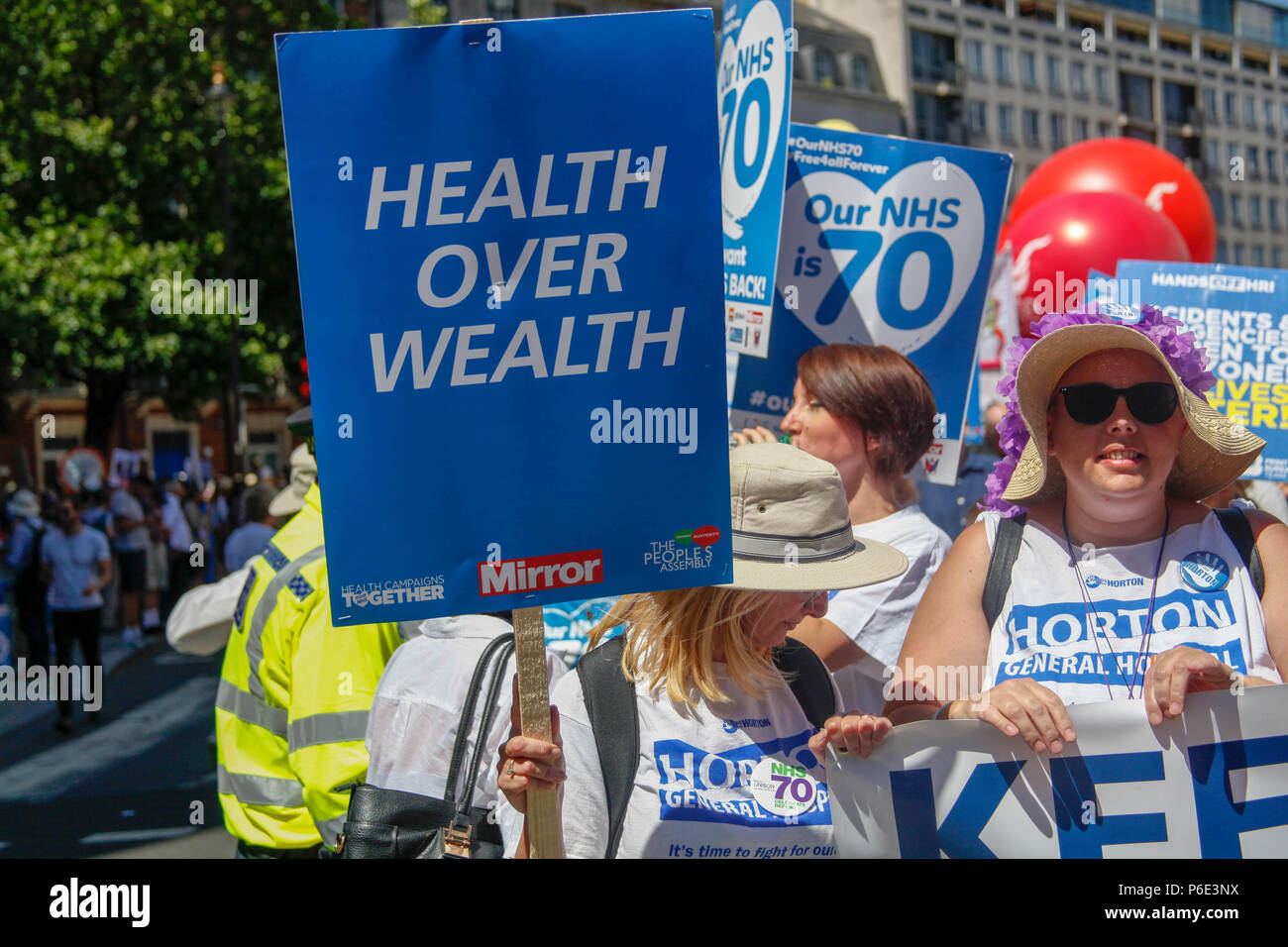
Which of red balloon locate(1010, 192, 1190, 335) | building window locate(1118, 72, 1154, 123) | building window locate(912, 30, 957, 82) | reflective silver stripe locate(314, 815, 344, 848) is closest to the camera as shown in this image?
reflective silver stripe locate(314, 815, 344, 848)

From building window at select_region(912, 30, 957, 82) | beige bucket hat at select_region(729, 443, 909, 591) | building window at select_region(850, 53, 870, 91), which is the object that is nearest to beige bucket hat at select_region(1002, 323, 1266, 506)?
beige bucket hat at select_region(729, 443, 909, 591)

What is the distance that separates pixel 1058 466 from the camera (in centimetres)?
261

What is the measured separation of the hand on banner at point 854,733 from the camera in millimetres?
2225

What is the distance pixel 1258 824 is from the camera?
2.24 meters

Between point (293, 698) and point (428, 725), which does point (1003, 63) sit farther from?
point (428, 725)

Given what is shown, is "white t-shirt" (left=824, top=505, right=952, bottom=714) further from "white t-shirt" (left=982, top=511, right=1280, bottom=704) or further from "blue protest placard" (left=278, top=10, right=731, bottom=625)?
"blue protest placard" (left=278, top=10, right=731, bottom=625)

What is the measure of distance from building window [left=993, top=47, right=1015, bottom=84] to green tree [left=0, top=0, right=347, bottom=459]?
47.8m

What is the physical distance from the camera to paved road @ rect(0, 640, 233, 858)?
6.74 metres

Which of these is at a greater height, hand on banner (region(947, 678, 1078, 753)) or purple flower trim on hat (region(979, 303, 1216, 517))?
purple flower trim on hat (region(979, 303, 1216, 517))

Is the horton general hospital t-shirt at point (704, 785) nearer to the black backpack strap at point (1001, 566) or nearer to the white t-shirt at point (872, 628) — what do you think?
the black backpack strap at point (1001, 566)

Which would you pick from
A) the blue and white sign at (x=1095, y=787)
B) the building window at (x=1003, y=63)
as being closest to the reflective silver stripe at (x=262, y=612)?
the blue and white sign at (x=1095, y=787)

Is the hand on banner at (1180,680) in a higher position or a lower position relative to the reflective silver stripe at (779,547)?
lower

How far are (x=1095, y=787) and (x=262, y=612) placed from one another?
203cm

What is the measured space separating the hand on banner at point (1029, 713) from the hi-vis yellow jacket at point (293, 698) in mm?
1363
